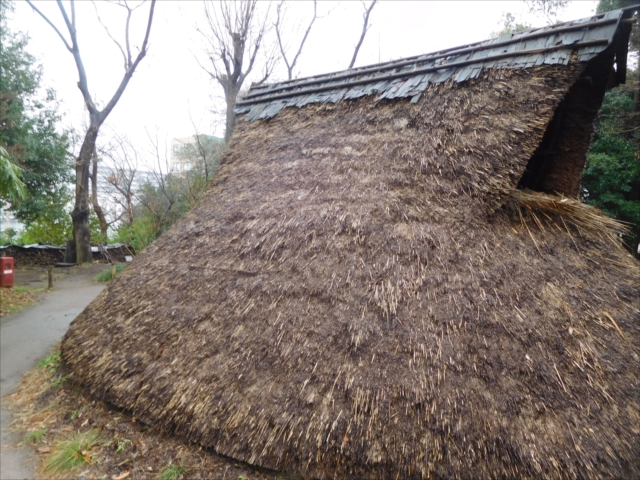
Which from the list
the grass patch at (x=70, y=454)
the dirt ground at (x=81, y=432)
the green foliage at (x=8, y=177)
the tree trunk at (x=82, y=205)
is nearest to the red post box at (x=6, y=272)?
the tree trunk at (x=82, y=205)

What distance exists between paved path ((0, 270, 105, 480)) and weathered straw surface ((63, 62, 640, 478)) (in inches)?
28.4

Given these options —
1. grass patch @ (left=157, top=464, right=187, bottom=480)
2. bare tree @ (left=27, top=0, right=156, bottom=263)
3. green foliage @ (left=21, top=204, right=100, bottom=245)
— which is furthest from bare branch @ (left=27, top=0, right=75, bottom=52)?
grass patch @ (left=157, top=464, right=187, bottom=480)

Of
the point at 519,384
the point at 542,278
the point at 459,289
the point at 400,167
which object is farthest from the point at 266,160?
the point at 519,384

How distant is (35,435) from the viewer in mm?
3252

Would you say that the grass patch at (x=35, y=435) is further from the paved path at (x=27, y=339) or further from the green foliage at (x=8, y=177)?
the green foliage at (x=8, y=177)

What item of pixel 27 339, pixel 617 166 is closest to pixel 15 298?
pixel 27 339

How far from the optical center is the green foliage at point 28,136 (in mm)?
10336

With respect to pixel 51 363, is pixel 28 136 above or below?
above

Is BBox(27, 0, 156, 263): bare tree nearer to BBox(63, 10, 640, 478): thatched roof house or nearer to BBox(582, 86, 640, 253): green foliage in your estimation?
BBox(63, 10, 640, 478): thatched roof house

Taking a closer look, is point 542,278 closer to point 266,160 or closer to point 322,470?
point 322,470

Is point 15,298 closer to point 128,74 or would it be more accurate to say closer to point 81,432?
point 81,432

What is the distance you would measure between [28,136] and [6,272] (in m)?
4.71

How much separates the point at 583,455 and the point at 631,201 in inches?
430

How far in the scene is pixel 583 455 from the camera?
2070mm
